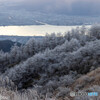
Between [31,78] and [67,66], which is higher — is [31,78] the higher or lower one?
the lower one

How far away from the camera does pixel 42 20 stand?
97812 mm

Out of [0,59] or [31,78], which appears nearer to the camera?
[31,78]

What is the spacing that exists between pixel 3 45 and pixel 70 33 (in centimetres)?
4250

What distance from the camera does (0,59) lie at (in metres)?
52.9

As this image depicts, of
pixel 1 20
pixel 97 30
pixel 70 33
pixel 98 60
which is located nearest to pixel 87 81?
pixel 98 60

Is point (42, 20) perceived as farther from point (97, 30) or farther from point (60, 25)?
point (97, 30)

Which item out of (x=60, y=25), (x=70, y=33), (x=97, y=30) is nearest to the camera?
(x=97, y=30)

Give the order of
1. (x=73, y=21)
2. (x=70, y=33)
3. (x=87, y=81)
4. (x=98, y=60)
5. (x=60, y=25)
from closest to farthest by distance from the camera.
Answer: (x=87, y=81)
(x=98, y=60)
(x=70, y=33)
(x=73, y=21)
(x=60, y=25)

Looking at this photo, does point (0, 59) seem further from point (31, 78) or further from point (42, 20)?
point (42, 20)

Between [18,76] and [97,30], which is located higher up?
[97,30]

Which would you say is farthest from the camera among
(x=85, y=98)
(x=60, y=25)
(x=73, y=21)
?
(x=60, y=25)

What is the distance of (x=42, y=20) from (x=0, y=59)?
48.1 meters

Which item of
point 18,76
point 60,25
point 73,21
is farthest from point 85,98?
point 60,25

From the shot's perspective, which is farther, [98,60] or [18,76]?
[18,76]
